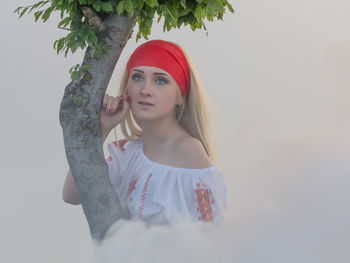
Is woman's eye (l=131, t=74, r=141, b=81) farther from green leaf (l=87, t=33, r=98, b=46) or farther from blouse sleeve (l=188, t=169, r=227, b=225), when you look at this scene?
blouse sleeve (l=188, t=169, r=227, b=225)

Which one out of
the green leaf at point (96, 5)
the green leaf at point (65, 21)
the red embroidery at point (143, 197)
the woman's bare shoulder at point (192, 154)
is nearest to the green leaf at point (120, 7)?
the green leaf at point (96, 5)

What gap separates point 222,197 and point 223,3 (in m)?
1.20

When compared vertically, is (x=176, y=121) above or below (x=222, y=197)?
above

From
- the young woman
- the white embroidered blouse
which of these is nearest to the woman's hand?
the young woman

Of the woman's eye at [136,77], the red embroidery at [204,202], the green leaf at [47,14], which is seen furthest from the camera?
the woman's eye at [136,77]

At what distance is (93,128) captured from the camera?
3316 millimetres

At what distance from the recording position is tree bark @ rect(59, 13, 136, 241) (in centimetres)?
327

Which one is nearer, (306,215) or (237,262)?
(237,262)

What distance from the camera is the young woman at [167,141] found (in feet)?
11.3

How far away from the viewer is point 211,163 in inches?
140

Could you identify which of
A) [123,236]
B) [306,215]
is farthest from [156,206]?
[306,215]

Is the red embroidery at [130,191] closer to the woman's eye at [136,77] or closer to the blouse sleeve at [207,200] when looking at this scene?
the blouse sleeve at [207,200]

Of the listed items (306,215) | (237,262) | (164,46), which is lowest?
(237,262)

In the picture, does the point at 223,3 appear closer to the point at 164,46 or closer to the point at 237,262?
the point at 164,46
